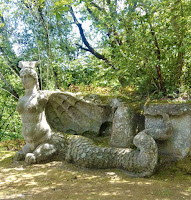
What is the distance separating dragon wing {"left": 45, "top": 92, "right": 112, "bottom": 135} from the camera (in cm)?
502

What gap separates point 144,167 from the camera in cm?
367

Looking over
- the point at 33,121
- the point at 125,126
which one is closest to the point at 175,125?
the point at 125,126

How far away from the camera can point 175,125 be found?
3889 mm

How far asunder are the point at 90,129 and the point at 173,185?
240cm

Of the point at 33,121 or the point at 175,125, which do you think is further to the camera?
the point at 33,121

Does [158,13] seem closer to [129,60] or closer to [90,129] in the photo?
[129,60]

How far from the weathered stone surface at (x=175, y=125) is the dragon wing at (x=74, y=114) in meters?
1.21

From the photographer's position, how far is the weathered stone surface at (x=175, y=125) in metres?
3.75

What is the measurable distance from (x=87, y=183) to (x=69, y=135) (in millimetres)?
1676

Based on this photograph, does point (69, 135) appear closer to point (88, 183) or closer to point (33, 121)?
point (33, 121)

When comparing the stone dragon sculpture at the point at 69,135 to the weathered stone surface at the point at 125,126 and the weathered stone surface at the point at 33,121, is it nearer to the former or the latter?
the weathered stone surface at the point at 33,121

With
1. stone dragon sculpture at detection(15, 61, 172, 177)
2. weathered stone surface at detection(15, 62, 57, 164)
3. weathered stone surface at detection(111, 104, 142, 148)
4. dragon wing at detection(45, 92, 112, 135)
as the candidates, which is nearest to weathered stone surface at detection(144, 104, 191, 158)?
stone dragon sculpture at detection(15, 61, 172, 177)

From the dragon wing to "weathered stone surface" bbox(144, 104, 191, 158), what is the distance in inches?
47.6

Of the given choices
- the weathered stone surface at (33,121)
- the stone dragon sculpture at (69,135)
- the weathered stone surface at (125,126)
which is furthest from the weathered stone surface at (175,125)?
the weathered stone surface at (33,121)
